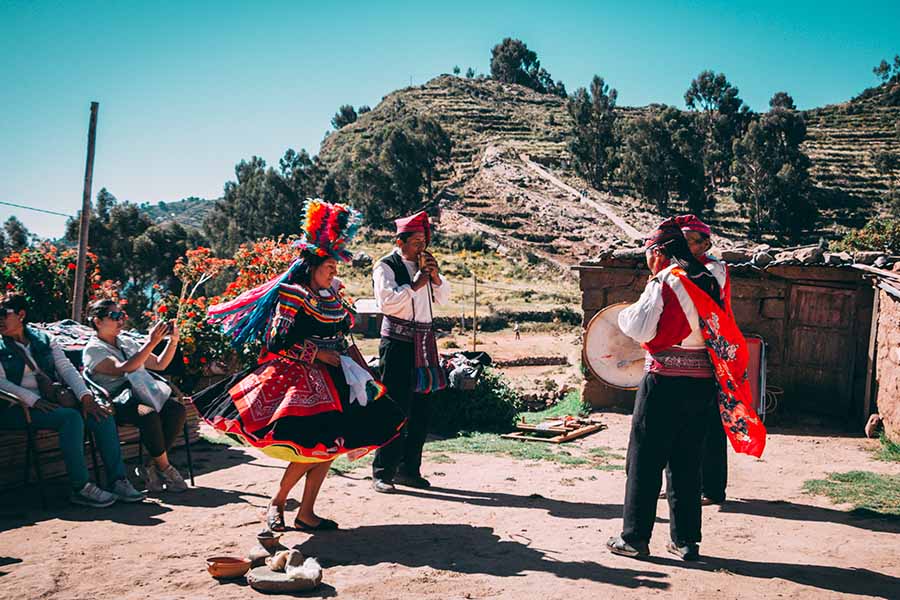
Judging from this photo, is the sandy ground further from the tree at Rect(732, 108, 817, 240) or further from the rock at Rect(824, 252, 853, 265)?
the tree at Rect(732, 108, 817, 240)

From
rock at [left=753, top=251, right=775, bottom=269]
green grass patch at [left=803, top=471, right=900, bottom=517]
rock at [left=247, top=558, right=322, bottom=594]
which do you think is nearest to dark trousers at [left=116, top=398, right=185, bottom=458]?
rock at [left=247, top=558, right=322, bottom=594]

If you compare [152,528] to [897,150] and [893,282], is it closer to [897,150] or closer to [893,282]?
[893,282]

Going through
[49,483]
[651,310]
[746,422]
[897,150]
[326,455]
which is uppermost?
[897,150]

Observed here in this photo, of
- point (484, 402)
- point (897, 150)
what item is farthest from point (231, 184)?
point (484, 402)

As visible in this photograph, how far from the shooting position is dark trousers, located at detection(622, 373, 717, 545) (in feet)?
13.2

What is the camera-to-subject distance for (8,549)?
396 cm

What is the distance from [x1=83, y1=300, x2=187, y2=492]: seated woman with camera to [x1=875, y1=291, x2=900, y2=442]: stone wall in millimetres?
6915

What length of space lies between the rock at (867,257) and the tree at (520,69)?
11307cm

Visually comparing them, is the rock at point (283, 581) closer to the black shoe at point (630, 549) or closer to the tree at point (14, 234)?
the black shoe at point (630, 549)

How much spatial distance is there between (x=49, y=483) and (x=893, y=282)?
814 cm

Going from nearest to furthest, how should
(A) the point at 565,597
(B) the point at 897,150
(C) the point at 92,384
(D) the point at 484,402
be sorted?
(A) the point at 565,597, (C) the point at 92,384, (D) the point at 484,402, (B) the point at 897,150

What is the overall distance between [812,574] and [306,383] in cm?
290

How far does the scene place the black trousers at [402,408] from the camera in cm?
556

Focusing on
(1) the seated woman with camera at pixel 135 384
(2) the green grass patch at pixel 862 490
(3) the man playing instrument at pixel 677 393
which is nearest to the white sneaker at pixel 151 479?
(1) the seated woman with camera at pixel 135 384
